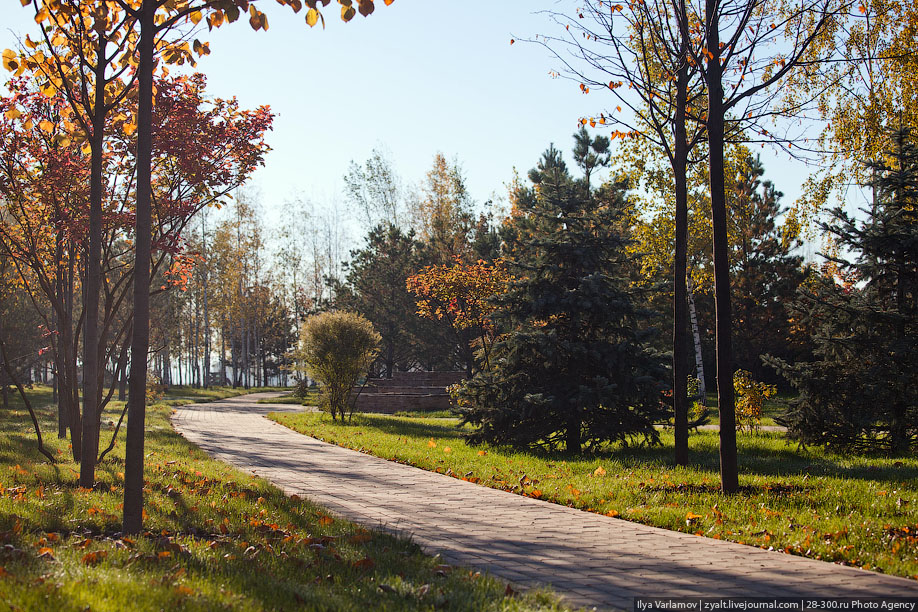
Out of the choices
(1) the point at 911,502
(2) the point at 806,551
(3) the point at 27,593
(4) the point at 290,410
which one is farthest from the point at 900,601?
(4) the point at 290,410

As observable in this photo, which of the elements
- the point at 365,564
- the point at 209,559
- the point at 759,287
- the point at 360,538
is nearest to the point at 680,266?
the point at 360,538

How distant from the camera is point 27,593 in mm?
3768

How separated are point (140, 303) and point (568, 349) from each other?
7917 millimetres

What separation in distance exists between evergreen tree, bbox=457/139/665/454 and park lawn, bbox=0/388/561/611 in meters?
5.31

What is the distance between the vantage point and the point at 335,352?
22.2m

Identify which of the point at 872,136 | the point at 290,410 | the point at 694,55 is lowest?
the point at 290,410

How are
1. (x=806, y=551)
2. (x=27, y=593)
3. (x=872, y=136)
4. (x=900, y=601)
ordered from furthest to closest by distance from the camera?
(x=872, y=136) < (x=806, y=551) < (x=900, y=601) < (x=27, y=593)

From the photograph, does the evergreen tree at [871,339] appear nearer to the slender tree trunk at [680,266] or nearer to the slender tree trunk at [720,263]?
the slender tree trunk at [680,266]

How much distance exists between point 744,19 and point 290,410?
80.4ft

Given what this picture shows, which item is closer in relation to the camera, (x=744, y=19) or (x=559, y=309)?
(x=744, y=19)

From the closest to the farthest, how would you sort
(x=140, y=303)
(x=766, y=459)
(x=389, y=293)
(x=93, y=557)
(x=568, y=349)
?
(x=93, y=557) < (x=140, y=303) < (x=766, y=459) < (x=568, y=349) < (x=389, y=293)

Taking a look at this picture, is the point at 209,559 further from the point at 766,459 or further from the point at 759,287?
the point at 759,287

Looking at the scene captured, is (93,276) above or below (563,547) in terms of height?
above

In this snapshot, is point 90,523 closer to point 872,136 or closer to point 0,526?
point 0,526
